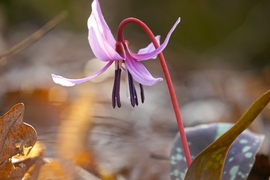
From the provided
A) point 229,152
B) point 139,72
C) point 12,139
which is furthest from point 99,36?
point 229,152

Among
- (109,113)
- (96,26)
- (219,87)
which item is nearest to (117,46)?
(96,26)

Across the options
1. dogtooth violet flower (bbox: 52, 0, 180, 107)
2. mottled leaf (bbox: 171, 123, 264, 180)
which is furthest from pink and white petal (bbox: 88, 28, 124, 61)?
mottled leaf (bbox: 171, 123, 264, 180)

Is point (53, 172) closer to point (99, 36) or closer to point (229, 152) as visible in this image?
point (99, 36)

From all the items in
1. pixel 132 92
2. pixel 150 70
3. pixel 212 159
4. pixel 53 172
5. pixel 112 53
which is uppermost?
pixel 112 53

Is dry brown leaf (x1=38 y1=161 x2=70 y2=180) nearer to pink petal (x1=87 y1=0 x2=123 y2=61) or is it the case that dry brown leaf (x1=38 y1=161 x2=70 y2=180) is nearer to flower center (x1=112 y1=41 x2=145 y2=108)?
flower center (x1=112 y1=41 x2=145 y2=108)

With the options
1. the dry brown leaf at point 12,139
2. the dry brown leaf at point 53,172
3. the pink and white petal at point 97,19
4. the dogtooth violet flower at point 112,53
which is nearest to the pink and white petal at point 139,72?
the dogtooth violet flower at point 112,53

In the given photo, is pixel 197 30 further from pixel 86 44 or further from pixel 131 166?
pixel 131 166
